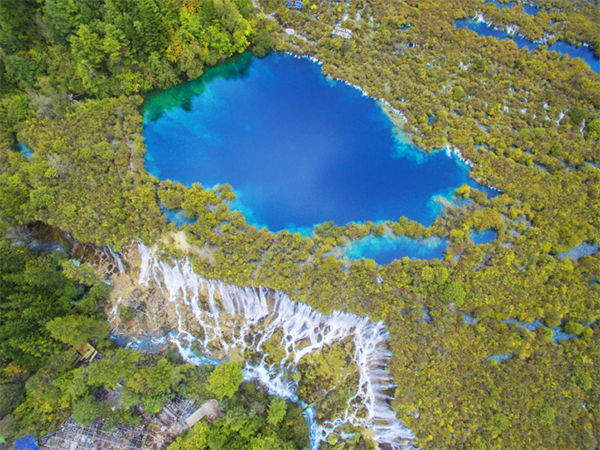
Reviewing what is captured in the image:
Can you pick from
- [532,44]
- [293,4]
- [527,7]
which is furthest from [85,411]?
[527,7]

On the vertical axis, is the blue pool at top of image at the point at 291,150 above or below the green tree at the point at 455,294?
above

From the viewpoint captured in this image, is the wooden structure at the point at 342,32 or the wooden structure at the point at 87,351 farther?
the wooden structure at the point at 342,32

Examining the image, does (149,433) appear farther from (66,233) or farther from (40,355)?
(66,233)

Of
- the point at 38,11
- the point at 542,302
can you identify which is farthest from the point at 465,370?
the point at 38,11

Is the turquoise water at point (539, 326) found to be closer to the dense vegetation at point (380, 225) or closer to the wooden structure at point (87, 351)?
the dense vegetation at point (380, 225)

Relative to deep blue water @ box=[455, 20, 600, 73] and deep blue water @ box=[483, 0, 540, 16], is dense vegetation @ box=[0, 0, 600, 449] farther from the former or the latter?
deep blue water @ box=[483, 0, 540, 16]

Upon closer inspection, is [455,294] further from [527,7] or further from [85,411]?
[527,7]

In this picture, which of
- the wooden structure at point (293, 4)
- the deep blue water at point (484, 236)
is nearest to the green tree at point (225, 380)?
the deep blue water at point (484, 236)
